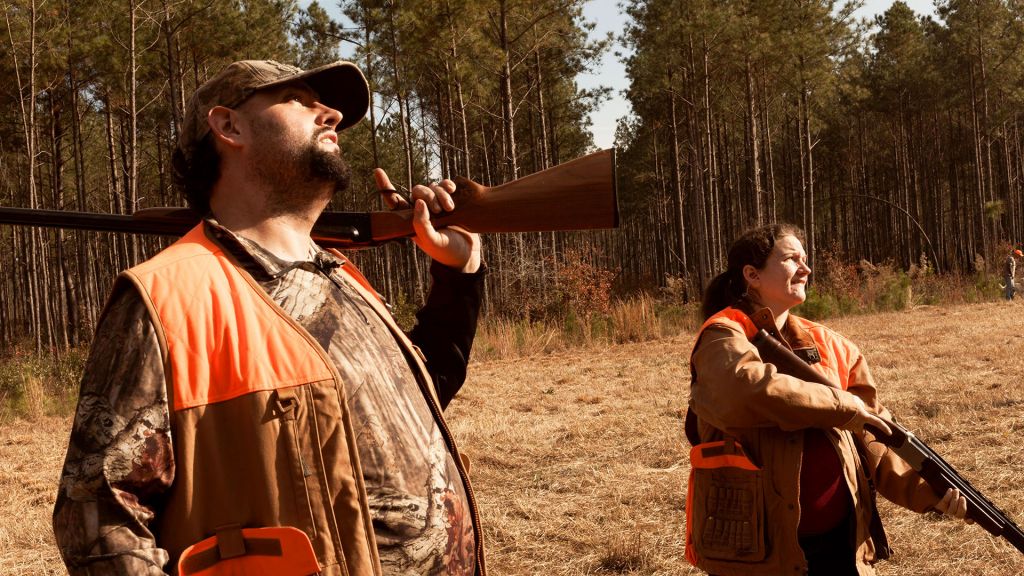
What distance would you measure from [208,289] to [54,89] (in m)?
27.6

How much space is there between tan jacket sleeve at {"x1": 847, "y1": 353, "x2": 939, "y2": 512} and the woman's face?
1.33ft

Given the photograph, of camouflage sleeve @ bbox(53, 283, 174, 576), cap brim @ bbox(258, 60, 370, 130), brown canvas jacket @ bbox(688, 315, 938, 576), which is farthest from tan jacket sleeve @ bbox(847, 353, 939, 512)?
camouflage sleeve @ bbox(53, 283, 174, 576)

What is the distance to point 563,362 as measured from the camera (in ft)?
47.5

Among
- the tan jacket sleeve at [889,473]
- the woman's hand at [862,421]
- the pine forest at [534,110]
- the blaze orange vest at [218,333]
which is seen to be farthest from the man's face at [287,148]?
the pine forest at [534,110]

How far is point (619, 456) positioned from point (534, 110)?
91.7 feet

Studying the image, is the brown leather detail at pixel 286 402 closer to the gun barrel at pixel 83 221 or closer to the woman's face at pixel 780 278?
the gun barrel at pixel 83 221

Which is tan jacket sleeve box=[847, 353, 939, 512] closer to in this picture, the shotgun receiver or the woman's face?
the shotgun receiver

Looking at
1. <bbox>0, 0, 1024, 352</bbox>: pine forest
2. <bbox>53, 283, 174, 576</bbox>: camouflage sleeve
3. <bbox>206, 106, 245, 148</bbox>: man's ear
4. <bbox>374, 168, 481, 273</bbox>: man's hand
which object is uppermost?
<bbox>0, 0, 1024, 352</bbox>: pine forest

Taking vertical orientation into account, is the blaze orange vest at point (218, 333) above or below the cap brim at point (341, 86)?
below

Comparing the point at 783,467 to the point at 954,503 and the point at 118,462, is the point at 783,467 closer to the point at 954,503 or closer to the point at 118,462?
the point at 954,503

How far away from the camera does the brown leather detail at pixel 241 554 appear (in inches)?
50.8

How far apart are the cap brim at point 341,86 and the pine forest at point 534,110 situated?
34.8 feet

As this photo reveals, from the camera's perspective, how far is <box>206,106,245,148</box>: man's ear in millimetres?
1742

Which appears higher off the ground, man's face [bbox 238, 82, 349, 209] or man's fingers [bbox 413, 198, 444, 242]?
man's face [bbox 238, 82, 349, 209]
